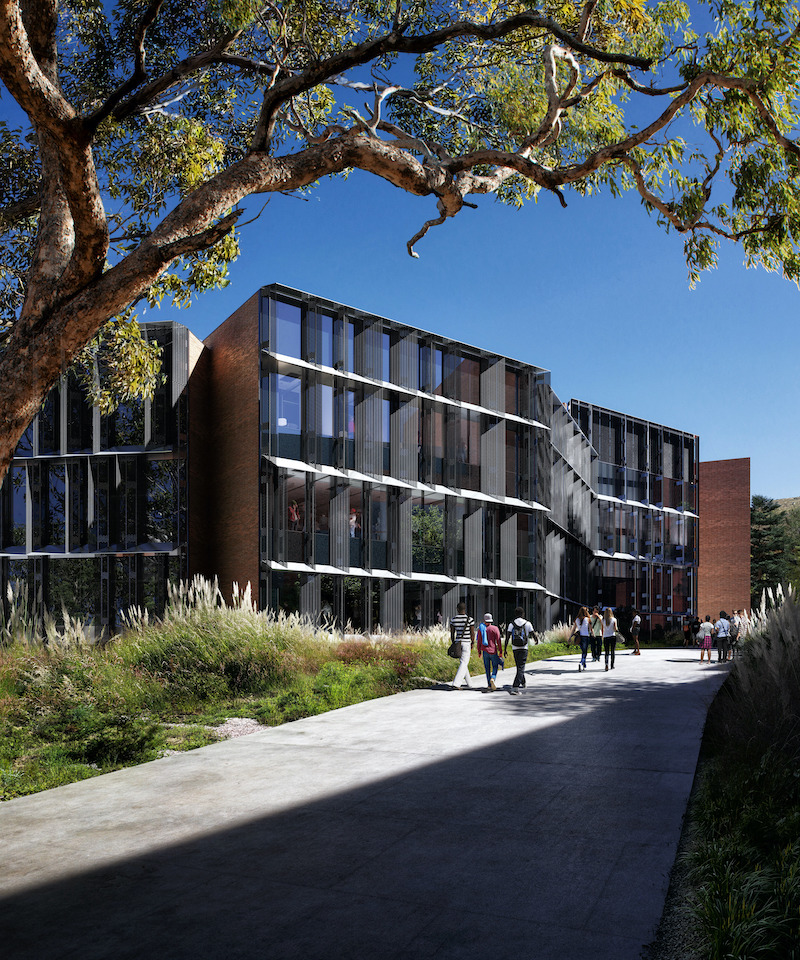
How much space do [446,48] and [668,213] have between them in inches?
170

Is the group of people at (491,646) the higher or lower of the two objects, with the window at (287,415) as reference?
lower

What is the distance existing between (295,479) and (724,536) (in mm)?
38394

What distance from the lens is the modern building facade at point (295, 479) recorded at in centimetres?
2641

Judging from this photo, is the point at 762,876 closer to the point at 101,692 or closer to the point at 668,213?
the point at 668,213

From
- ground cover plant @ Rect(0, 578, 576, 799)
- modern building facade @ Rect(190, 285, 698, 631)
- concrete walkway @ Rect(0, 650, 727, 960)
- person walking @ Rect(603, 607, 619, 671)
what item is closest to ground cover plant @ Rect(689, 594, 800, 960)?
concrete walkway @ Rect(0, 650, 727, 960)

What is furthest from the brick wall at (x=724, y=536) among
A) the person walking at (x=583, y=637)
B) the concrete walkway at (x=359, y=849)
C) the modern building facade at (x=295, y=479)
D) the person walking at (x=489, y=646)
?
the concrete walkway at (x=359, y=849)

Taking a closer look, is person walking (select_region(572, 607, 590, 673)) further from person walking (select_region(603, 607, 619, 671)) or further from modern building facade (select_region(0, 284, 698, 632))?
modern building facade (select_region(0, 284, 698, 632))

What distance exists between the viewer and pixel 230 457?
2781 centimetres

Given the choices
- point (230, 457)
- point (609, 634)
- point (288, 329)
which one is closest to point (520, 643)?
point (609, 634)

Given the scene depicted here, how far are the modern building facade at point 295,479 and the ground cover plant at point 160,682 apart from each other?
9140 mm

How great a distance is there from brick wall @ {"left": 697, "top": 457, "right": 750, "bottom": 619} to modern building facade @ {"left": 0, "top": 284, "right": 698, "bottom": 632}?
89.6ft

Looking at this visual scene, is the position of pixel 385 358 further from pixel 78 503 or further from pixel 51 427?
pixel 51 427

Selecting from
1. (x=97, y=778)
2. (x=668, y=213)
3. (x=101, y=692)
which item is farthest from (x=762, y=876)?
(x=101, y=692)

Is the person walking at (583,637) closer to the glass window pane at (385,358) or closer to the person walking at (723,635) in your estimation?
the person walking at (723,635)
